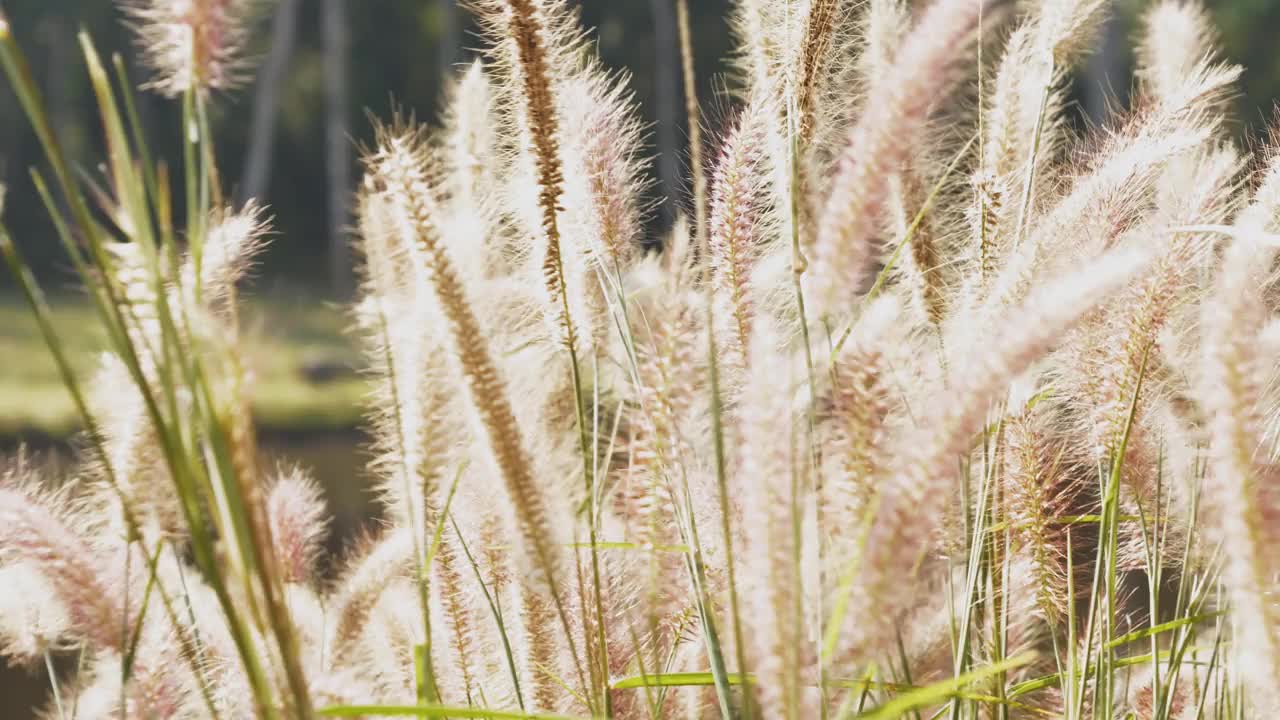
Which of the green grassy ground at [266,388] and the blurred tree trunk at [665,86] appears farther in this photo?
the blurred tree trunk at [665,86]

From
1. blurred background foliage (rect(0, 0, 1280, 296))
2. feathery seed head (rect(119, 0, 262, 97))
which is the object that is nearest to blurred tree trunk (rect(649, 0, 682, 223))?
blurred background foliage (rect(0, 0, 1280, 296))

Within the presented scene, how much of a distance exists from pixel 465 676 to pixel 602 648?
20 centimetres

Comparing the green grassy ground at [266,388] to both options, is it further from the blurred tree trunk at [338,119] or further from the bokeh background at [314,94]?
the blurred tree trunk at [338,119]

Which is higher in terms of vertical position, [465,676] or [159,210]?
[159,210]

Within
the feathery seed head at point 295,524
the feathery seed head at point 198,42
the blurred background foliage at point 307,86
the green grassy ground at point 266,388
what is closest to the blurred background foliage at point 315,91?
the blurred background foliage at point 307,86

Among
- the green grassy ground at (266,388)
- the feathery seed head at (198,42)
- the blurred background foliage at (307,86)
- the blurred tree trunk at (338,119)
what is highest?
the blurred background foliage at (307,86)

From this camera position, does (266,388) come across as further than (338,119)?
No

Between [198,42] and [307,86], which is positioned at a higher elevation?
[307,86]

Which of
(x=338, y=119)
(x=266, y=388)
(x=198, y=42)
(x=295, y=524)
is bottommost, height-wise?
(x=295, y=524)

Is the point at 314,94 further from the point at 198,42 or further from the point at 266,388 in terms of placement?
the point at 198,42

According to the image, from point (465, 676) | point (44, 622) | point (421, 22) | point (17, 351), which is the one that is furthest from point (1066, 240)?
point (421, 22)

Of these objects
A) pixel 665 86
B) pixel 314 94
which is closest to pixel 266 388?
pixel 665 86

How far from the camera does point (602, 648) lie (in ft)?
2.08

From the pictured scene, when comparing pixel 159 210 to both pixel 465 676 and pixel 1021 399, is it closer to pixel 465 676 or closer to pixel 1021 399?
pixel 465 676
